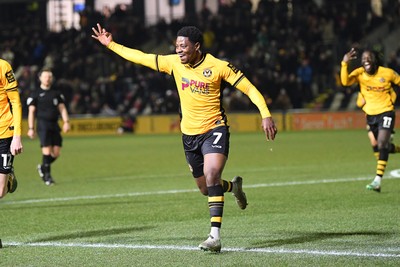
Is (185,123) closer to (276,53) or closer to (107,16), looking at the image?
(276,53)

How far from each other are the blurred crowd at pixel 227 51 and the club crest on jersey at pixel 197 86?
26630 mm

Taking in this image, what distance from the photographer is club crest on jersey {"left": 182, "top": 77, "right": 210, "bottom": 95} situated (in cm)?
970

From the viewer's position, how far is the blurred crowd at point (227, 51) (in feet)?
128

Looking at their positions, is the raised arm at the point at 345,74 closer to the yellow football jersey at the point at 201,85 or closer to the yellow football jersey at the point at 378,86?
the yellow football jersey at the point at 378,86

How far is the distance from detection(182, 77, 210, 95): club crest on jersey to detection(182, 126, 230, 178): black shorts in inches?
15.9

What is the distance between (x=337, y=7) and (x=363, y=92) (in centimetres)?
2607

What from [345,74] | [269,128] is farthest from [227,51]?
[269,128]

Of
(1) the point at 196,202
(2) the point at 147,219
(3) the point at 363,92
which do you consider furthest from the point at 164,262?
(3) the point at 363,92

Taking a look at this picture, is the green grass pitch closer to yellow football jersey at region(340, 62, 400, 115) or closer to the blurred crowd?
yellow football jersey at region(340, 62, 400, 115)

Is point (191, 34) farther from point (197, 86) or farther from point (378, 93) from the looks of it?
point (378, 93)

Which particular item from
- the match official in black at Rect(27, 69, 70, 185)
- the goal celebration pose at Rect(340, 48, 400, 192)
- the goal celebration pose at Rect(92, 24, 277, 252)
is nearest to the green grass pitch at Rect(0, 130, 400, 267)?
the match official in black at Rect(27, 69, 70, 185)

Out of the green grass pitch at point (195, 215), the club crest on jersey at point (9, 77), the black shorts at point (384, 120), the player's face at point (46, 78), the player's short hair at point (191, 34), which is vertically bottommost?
the green grass pitch at point (195, 215)

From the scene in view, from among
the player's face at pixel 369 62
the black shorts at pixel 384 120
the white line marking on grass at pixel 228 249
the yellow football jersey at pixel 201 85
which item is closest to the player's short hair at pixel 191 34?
the yellow football jersey at pixel 201 85

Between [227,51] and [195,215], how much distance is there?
95.9 feet
